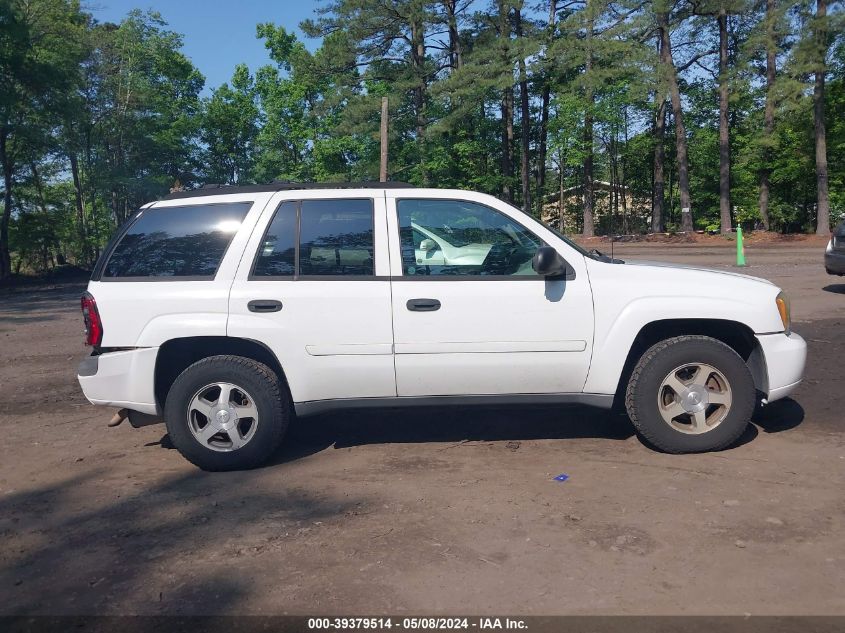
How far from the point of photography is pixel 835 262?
40.0 feet

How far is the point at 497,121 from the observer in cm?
4144

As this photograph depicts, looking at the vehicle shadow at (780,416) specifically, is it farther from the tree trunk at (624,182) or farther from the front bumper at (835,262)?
the tree trunk at (624,182)

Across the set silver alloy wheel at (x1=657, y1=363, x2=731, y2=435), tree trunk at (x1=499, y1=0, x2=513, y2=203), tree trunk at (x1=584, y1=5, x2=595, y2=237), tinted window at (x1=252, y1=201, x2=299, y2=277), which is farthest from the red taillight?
tree trunk at (x1=499, y1=0, x2=513, y2=203)

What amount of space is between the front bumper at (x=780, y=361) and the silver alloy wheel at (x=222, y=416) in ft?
11.4

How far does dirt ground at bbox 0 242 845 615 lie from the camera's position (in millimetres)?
3141

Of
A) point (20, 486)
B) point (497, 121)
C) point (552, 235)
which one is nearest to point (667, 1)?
point (497, 121)

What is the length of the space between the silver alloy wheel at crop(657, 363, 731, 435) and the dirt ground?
0.25 meters

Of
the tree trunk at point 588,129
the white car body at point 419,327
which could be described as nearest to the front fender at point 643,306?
the white car body at point 419,327

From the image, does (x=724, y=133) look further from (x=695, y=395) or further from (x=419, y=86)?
(x=695, y=395)

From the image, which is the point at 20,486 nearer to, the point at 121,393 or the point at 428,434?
the point at 121,393

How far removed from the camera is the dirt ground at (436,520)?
3.14 meters

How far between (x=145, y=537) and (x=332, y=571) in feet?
3.83

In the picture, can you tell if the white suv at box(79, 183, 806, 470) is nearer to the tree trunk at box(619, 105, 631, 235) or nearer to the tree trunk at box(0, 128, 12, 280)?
the tree trunk at box(0, 128, 12, 280)

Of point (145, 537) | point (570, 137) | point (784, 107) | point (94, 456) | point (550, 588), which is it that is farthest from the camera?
point (570, 137)
